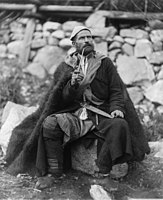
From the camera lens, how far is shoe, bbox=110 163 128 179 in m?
4.21

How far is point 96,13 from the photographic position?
301 inches

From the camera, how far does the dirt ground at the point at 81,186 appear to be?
392 cm

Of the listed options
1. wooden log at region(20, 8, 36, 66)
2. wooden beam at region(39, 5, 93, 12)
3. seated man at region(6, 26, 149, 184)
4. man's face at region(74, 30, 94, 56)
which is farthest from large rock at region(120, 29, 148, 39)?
man's face at region(74, 30, 94, 56)

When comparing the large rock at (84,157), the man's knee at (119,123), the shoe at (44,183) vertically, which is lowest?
the shoe at (44,183)

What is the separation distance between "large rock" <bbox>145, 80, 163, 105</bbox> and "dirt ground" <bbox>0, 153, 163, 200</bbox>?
1866 millimetres

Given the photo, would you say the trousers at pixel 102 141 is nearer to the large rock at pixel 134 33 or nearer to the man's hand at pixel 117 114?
the man's hand at pixel 117 114

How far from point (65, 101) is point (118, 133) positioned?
800 millimetres

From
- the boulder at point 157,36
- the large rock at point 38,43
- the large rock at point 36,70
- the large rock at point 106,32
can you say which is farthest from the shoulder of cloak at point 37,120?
the large rock at point 38,43

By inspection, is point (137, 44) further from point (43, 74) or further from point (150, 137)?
point (150, 137)

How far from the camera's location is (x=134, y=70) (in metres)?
6.85

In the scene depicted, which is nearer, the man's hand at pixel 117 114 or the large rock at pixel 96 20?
the man's hand at pixel 117 114

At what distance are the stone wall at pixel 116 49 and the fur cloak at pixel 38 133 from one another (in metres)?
1.96

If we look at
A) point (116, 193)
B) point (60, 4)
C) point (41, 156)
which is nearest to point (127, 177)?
point (116, 193)

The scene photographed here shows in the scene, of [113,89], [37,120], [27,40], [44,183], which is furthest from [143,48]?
[44,183]
